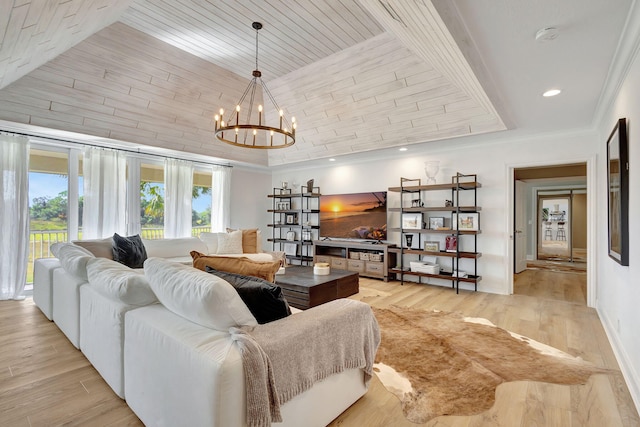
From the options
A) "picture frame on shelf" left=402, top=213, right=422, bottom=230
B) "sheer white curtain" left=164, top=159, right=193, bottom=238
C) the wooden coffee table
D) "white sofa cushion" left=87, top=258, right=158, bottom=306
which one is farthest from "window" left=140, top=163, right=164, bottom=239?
"picture frame on shelf" left=402, top=213, right=422, bottom=230

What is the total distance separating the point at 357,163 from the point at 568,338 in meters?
4.47

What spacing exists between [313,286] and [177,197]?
3758 mm

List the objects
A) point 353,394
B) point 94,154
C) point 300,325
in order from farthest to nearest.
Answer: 1. point 94,154
2. point 353,394
3. point 300,325

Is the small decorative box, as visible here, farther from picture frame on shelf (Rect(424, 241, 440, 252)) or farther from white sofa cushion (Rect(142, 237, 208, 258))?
white sofa cushion (Rect(142, 237, 208, 258))

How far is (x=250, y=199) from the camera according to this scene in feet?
24.8

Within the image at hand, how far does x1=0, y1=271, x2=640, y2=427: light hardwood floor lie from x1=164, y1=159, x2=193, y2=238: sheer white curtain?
106 inches

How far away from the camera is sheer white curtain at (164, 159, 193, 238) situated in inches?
231

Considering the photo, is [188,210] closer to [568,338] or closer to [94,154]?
[94,154]

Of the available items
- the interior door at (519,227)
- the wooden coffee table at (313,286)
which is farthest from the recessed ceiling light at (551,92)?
the interior door at (519,227)

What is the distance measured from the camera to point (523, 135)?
4598 mm

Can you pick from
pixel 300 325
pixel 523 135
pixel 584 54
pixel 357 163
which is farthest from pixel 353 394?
pixel 357 163

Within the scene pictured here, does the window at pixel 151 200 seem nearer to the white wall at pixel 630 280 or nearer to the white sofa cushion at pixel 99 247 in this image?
the white sofa cushion at pixel 99 247

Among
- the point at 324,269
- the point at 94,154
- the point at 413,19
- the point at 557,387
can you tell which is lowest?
the point at 557,387

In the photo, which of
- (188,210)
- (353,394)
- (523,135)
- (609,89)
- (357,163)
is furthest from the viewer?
(357,163)
